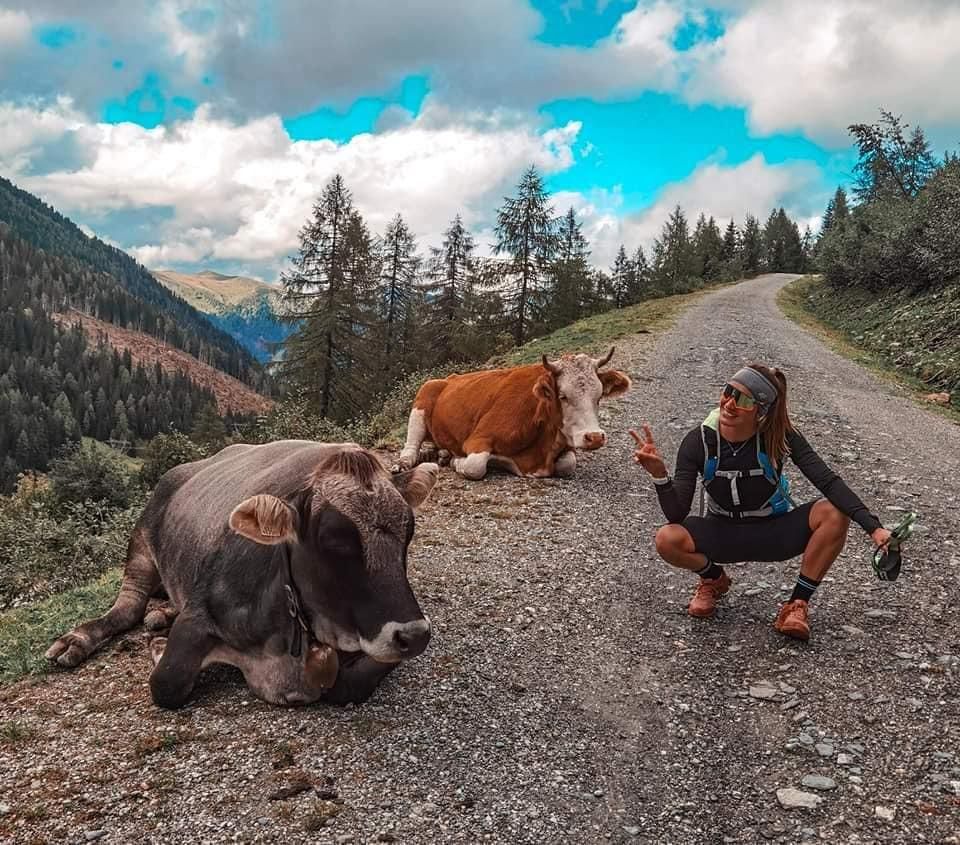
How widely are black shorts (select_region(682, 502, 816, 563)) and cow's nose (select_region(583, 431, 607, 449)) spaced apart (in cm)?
414

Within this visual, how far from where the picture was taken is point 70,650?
5453mm

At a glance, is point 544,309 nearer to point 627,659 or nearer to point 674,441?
point 674,441

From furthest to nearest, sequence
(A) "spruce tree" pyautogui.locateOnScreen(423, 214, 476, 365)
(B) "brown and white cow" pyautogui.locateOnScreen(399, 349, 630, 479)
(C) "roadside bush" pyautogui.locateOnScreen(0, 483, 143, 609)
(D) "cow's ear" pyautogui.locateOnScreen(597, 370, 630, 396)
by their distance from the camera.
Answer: (A) "spruce tree" pyautogui.locateOnScreen(423, 214, 476, 365) < (D) "cow's ear" pyautogui.locateOnScreen(597, 370, 630, 396) < (B) "brown and white cow" pyautogui.locateOnScreen(399, 349, 630, 479) < (C) "roadside bush" pyautogui.locateOnScreen(0, 483, 143, 609)

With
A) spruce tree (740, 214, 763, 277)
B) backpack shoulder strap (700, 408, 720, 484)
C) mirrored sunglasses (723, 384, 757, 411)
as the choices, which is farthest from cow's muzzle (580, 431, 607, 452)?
spruce tree (740, 214, 763, 277)

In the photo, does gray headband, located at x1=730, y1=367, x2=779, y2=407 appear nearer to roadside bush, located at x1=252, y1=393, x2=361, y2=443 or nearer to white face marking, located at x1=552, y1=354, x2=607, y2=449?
white face marking, located at x1=552, y1=354, x2=607, y2=449

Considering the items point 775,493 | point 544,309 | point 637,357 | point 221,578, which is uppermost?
point 544,309

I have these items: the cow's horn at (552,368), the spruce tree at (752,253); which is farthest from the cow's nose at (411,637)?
the spruce tree at (752,253)

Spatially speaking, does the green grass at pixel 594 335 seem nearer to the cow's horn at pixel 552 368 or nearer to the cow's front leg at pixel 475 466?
the cow's horn at pixel 552 368

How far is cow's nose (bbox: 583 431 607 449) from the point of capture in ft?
32.3

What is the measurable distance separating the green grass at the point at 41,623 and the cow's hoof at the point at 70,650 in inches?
3.3

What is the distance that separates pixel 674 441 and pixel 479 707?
8600 mm

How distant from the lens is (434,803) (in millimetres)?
3633

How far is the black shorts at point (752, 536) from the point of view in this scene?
5.43 meters

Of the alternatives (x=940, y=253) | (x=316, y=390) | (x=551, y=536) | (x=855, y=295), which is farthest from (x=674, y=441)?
(x=855, y=295)
